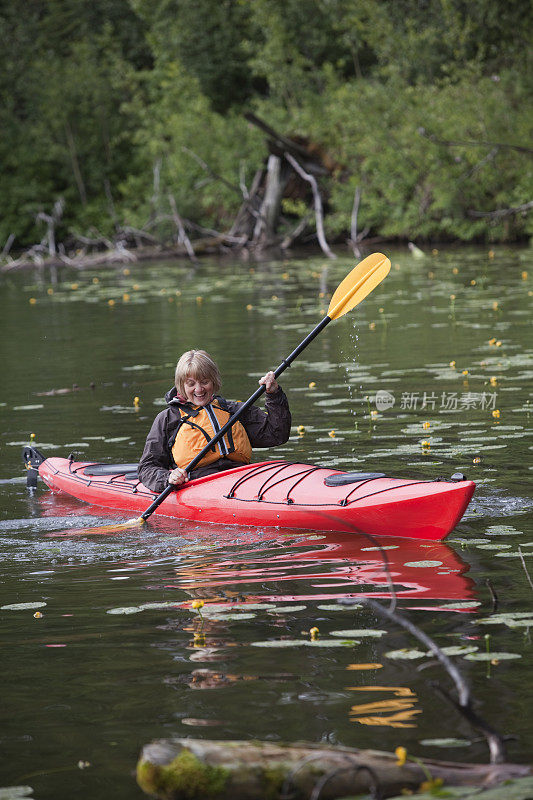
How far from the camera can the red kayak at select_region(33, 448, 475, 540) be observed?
4.84 metres

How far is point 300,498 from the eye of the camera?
17.4 ft

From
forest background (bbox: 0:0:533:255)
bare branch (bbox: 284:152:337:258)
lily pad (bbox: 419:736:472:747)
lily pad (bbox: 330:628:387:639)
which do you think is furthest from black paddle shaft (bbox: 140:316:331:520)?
bare branch (bbox: 284:152:337:258)

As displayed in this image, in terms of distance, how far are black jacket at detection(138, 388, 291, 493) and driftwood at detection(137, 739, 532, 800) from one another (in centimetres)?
326

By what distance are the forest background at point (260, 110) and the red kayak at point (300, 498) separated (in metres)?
14.4

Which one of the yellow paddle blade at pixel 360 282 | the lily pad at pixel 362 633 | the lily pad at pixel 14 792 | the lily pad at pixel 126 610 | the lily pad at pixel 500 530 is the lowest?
the lily pad at pixel 126 610

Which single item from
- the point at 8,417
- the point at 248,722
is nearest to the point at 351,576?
the point at 248,722

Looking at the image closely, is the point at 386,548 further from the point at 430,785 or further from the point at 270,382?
the point at 430,785

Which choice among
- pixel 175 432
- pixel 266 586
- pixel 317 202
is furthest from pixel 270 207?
pixel 266 586

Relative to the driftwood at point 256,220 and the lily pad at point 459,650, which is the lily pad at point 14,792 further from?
the driftwood at point 256,220

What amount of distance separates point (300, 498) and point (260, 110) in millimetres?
27252

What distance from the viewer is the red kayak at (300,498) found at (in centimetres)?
484

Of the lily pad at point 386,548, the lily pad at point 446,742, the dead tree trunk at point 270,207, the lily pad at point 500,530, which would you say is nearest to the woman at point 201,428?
the lily pad at point 386,548

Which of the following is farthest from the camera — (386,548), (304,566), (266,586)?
(386,548)

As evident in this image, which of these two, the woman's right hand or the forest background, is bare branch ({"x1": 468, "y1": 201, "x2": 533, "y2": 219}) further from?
the woman's right hand
